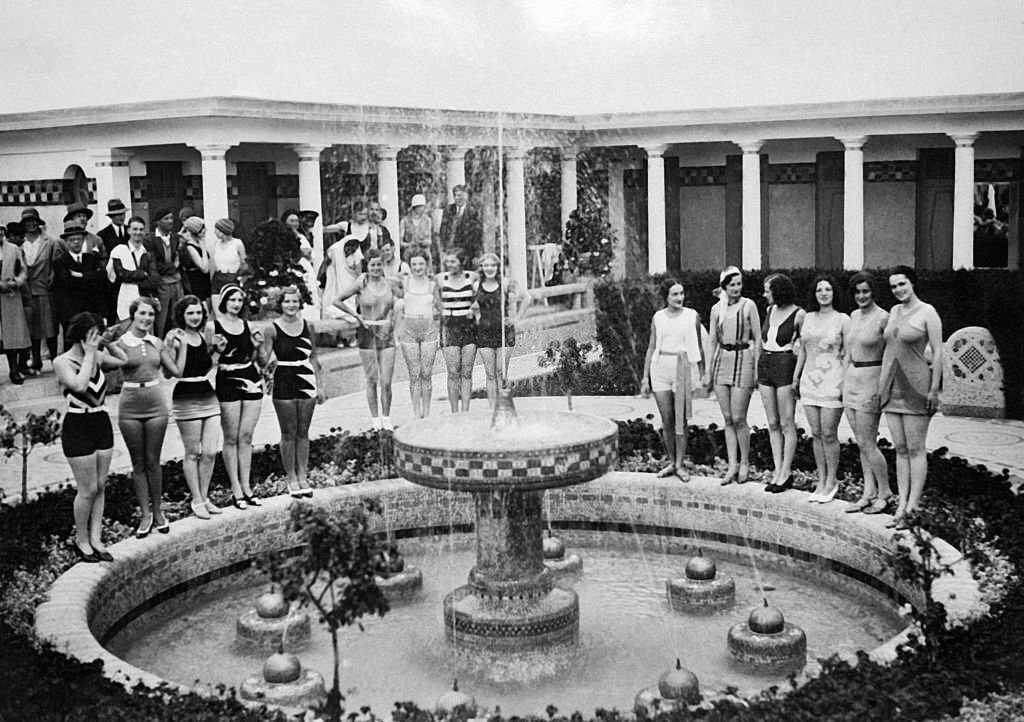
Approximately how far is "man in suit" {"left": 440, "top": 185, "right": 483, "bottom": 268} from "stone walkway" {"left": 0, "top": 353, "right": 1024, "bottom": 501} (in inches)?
205

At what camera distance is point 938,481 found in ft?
32.8

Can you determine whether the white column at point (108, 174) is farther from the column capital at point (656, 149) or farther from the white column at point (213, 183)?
the column capital at point (656, 149)

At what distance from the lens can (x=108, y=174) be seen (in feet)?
64.4

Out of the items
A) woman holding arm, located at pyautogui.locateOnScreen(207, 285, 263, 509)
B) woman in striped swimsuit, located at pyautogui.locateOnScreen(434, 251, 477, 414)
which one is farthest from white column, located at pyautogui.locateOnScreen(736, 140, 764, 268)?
woman holding arm, located at pyautogui.locateOnScreen(207, 285, 263, 509)

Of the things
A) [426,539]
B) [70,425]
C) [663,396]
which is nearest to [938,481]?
[663,396]

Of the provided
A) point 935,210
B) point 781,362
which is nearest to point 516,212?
point 935,210

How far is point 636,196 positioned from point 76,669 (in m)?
22.2

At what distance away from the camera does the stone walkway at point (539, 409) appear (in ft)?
37.5

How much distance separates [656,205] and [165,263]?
1292 centimetres

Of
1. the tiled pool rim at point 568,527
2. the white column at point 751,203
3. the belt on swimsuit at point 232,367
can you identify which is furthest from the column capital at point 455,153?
the belt on swimsuit at point 232,367

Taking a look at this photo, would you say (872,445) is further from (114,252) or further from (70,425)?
→ (114,252)

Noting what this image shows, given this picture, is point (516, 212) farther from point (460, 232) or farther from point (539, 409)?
point (539, 409)

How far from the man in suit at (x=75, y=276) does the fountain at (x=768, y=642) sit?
887 cm

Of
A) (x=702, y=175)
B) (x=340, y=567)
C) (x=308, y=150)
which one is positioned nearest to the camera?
(x=340, y=567)
